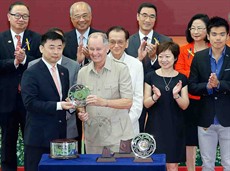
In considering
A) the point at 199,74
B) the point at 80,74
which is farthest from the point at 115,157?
the point at 199,74

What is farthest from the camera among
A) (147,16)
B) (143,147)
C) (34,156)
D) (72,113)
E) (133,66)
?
(147,16)

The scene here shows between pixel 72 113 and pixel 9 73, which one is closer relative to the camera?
pixel 72 113

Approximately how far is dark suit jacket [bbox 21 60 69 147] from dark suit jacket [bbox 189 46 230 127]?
3.62 feet

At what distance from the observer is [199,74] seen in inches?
191

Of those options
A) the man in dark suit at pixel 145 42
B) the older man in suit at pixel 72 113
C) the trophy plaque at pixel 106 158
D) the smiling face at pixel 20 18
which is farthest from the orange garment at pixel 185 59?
the trophy plaque at pixel 106 158

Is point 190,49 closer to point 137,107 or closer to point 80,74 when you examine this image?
point 137,107

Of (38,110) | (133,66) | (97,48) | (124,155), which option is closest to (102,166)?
(124,155)

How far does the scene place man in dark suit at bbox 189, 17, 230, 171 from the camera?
4746mm

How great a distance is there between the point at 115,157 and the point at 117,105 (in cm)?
44

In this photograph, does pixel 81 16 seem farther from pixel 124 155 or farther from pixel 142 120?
Answer: pixel 124 155

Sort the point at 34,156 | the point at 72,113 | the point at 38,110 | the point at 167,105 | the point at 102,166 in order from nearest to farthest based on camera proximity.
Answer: the point at 102,166 → the point at 38,110 → the point at 34,156 → the point at 72,113 → the point at 167,105

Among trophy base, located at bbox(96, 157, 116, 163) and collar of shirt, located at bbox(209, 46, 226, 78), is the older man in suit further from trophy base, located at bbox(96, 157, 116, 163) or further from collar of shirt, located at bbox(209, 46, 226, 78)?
collar of shirt, located at bbox(209, 46, 226, 78)

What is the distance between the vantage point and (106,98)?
4156 mm

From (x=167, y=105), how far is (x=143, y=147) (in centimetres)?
111
